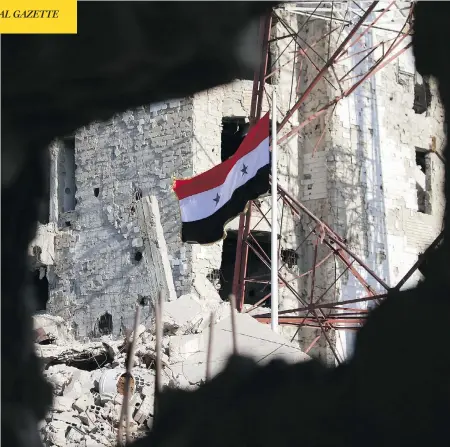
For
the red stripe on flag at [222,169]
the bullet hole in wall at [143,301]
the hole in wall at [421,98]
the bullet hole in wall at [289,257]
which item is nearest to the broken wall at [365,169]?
the bullet hole in wall at [289,257]

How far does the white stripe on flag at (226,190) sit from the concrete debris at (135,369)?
134 cm

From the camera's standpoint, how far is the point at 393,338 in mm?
6402

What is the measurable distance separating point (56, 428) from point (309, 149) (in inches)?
412

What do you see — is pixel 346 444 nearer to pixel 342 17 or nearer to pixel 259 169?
pixel 259 169

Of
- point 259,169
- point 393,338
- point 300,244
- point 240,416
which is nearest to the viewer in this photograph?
point 393,338

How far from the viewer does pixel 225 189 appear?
14.6 m

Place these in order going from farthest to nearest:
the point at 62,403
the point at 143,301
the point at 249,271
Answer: the point at 249,271 < the point at 143,301 < the point at 62,403

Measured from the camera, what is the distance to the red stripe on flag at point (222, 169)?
14.2 metres

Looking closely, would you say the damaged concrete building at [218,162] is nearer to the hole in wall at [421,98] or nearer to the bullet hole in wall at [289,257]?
the bullet hole in wall at [289,257]

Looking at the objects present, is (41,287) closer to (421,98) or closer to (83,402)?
(421,98)

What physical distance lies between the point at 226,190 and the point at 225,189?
4 cm

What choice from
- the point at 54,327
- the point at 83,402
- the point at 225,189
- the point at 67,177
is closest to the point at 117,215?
the point at 67,177

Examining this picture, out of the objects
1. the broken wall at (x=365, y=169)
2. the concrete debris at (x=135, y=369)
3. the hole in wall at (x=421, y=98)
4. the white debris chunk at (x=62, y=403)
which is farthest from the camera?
the hole in wall at (x=421, y=98)

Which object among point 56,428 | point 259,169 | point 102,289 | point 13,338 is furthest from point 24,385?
point 102,289
